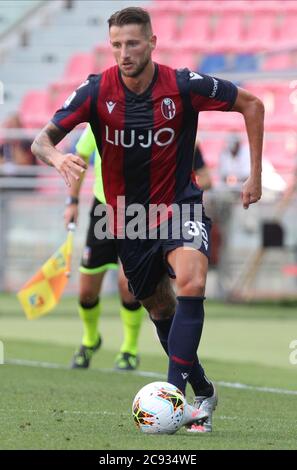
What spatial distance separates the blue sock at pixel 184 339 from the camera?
19.1 ft

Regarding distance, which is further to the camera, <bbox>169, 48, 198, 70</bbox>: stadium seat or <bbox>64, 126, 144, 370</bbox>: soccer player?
<bbox>169, 48, 198, 70</bbox>: stadium seat

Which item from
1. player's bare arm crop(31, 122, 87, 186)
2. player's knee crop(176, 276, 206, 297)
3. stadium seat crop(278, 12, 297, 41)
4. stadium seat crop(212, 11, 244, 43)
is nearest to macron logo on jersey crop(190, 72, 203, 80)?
player's bare arm crop(31, 122, 87, 186)

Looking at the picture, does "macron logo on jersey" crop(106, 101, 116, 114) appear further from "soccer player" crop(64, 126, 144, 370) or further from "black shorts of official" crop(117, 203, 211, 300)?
"soccer player" crop(64, 126, 144, 370)

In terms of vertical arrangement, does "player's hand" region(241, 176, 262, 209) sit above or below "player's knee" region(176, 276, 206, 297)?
above

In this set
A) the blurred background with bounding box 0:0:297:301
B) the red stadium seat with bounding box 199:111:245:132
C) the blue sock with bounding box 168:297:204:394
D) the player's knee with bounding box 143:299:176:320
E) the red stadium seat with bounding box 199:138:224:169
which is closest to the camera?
the blue sock with bounding box 168:297:204:394

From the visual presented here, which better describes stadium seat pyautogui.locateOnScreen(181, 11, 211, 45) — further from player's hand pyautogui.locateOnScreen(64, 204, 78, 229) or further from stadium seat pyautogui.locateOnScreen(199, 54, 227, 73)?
player's hand pyautogui.locateOnScreen(64, 204, 78, 229)

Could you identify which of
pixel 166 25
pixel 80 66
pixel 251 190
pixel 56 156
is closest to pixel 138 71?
pixel 56 156

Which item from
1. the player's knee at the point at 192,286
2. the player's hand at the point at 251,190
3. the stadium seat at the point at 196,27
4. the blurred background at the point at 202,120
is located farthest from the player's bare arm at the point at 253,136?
the stadium seat at the point at 196,27

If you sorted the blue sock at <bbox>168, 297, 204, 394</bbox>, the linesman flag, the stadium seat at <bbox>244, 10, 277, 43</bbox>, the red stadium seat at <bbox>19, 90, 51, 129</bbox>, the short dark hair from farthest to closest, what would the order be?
the red stadium seat at <bbox>19, 90, 51, 129</bbox> < the stadium seat at <bbox>244, 10, 277, 43</bbox> < the linesman flag < the short dark hair < the blue sock at <bbox>168, 297, 204, 394</bbox>

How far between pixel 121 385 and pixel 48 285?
235 cm

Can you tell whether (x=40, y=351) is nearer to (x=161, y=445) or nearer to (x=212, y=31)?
(x=161, y=445)

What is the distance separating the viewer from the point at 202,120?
69.3 ft

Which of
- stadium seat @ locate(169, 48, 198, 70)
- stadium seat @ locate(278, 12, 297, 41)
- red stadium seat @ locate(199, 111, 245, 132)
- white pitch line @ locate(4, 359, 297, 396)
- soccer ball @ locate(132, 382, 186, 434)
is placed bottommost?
white pitch line @ locate(4, 359, 297, 396)

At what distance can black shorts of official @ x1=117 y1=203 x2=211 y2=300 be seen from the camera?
236 inches
